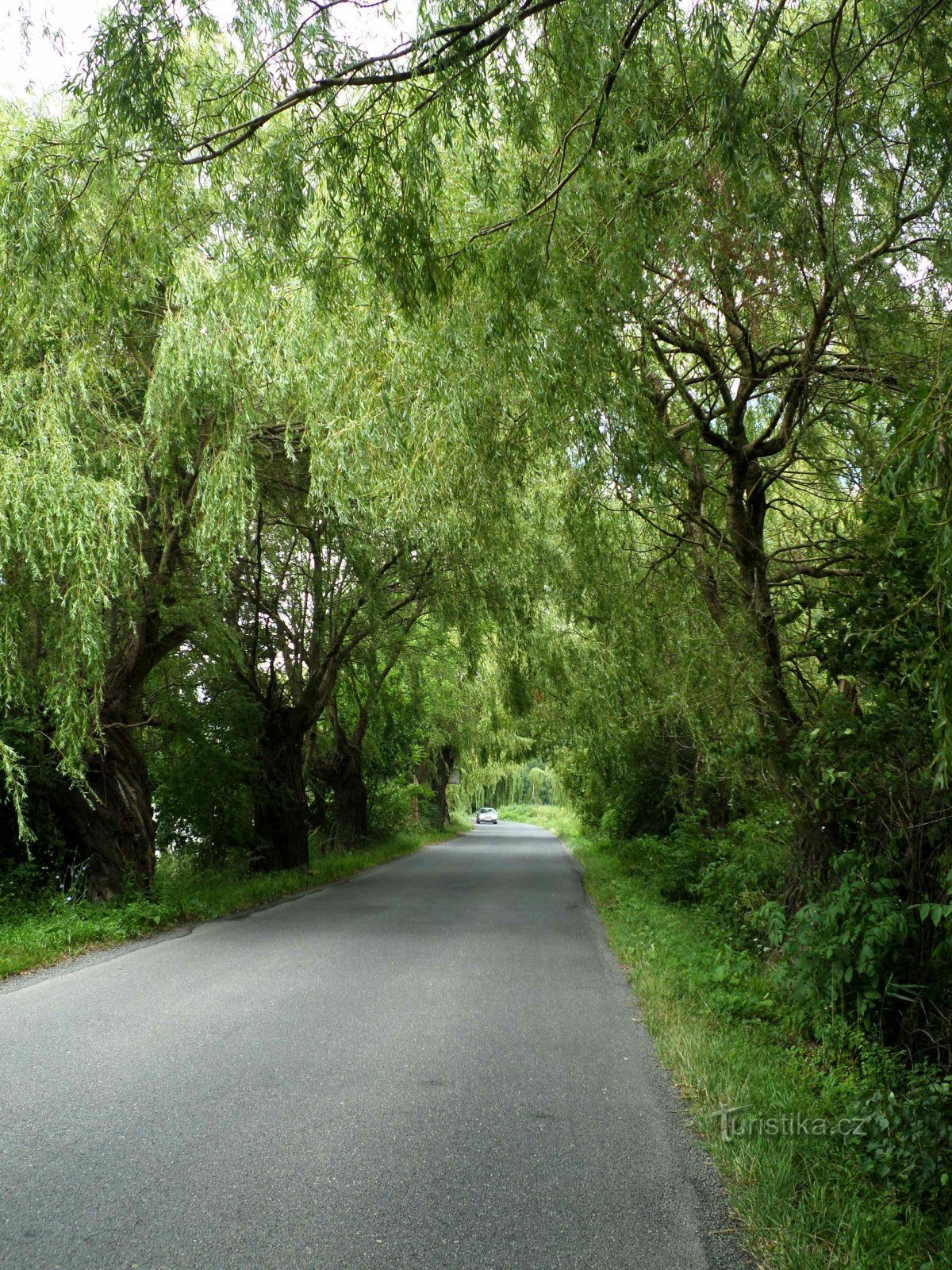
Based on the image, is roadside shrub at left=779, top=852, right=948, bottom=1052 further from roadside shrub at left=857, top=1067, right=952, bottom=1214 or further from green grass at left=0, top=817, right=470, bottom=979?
green grass at left=0, top=817, right=470, bottom=979

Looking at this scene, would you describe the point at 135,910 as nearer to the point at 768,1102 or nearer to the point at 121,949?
the point at 121,949

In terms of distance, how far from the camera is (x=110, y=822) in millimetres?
9055

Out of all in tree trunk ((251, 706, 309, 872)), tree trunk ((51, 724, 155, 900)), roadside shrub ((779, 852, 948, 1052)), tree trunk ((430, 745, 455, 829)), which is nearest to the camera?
roadside shrub ((779, 852, 948, 1052))

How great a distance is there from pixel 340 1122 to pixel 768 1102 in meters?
1.97

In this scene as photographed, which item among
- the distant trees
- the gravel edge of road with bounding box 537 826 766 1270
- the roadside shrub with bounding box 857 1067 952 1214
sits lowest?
the roadside shrub with bounding box 857 1067 952 1214

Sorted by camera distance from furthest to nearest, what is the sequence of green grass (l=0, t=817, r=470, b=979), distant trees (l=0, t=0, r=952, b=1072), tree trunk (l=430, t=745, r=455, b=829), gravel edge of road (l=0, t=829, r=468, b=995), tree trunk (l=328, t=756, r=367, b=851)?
tree trunk (l=430, t=745, r=455, b=829) → tree trunk (l=328, t=756, r=367, b=851) → green grass (l=0, t=817, r=470, b=979) → gravel edge of road (l=0, t=829, r=468, b=995) → distant trees (l=0, t=0, r=952, b=1072)

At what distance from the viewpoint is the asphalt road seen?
8.87 feet

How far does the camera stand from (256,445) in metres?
8.42

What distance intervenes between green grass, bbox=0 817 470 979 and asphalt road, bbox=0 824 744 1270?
543mm

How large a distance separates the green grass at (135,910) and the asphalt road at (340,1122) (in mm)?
543

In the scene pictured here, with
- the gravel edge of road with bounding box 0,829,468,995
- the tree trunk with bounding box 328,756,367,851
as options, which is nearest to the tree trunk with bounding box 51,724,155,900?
the gravel edge of road with bounding box 0,829,468,995

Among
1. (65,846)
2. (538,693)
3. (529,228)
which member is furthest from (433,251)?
(538,693)

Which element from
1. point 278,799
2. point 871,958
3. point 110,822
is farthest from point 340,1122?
point 278,799

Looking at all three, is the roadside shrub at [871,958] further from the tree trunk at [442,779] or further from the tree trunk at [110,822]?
the tree trunk at [442,779]
